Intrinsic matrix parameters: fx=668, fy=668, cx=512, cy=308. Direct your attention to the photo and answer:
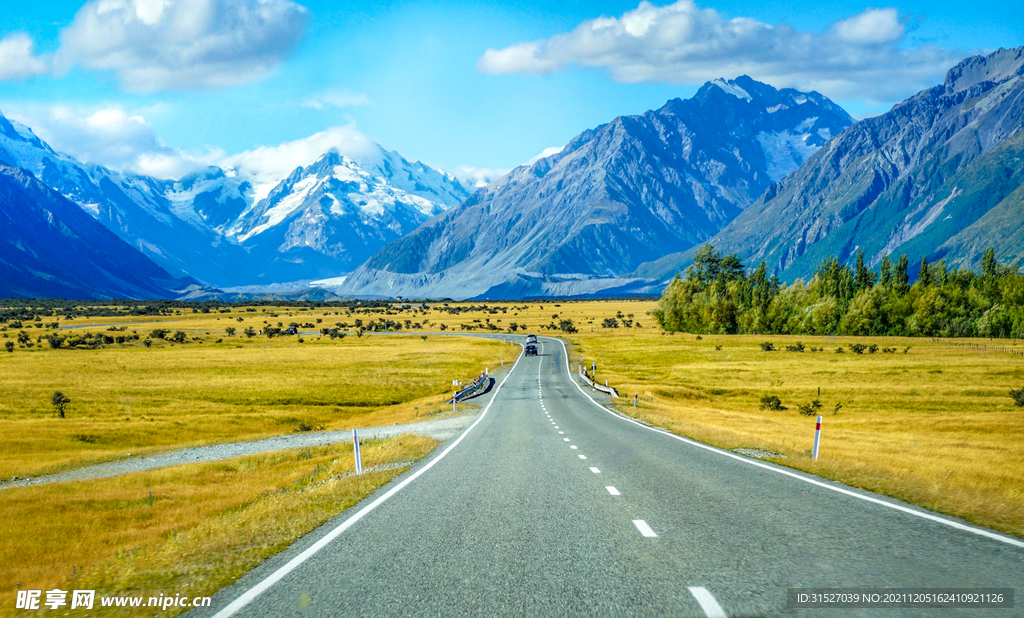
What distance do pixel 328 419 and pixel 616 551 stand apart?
38431mm

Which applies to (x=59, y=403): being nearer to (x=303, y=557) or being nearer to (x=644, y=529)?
(x=303, y=557)

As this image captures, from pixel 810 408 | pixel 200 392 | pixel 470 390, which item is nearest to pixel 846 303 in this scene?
pixel 810 408

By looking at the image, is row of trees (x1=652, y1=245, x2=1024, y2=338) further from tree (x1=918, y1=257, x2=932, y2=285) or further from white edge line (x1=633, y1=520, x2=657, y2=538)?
white edge line (x1=633, y1=520, x2=657, y2=538)

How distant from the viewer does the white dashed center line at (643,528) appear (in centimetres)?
880

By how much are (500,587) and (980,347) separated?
11153cm

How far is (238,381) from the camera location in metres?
59.6

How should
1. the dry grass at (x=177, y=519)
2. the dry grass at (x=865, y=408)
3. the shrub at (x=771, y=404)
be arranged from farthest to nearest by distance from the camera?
the shrub at (x=771, y=404) → the dry grass at (x=865, y=408) → the dry grass at (x=177, y=519)

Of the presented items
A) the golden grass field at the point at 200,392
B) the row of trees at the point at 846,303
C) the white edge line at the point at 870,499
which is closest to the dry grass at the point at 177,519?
the golden grass field at the point at 200,392

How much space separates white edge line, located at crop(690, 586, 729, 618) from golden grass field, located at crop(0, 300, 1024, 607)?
4904 millimetres

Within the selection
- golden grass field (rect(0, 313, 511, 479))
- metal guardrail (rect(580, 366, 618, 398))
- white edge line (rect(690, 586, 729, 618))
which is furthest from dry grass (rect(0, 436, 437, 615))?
metal guardrail (rect(580, 366, 618, 398))

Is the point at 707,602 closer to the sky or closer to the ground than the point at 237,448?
closer to the sky

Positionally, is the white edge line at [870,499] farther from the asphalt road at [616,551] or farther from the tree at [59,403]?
the tree at [59,403]

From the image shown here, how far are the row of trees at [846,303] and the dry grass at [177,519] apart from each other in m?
116

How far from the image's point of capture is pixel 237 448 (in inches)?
1188
